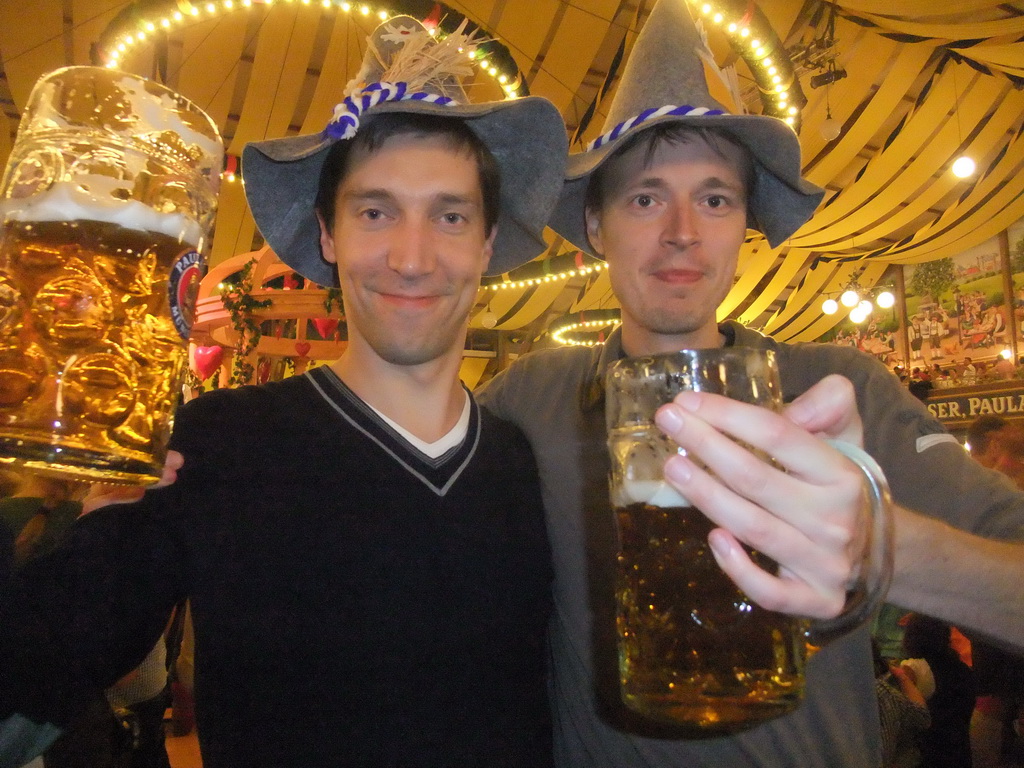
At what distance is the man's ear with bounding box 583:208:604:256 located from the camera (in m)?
1.59

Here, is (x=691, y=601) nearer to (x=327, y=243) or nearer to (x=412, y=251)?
(x=412, y=251)

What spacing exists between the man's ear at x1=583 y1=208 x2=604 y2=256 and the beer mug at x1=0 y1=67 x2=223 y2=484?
994 millimetres

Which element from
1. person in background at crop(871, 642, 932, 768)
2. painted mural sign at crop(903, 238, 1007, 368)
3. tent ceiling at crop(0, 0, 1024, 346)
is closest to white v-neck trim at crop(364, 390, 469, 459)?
person in background at crop(871, 642, 932, 768)

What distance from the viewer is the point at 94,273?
0.71 metres

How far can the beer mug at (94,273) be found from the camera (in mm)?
689

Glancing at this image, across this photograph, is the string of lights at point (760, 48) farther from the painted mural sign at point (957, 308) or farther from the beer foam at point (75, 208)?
the painted mural sign at point (957, 308)

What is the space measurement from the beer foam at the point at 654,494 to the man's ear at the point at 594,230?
981 mm

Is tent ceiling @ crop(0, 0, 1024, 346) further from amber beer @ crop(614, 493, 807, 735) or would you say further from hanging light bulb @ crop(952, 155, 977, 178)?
amber beer @ crop(614, 493, 807, 735)

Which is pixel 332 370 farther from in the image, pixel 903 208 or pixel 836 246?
pixel 836 246

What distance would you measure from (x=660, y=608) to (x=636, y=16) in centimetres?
524

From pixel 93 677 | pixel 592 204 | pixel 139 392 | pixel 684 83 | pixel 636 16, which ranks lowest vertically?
pixel 93 677

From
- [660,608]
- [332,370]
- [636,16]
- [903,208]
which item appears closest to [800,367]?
[660,608]

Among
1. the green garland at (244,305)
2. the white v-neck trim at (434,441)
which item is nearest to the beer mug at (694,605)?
the white v-neck trim at (434,441)

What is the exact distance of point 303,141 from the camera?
4.41 ft
